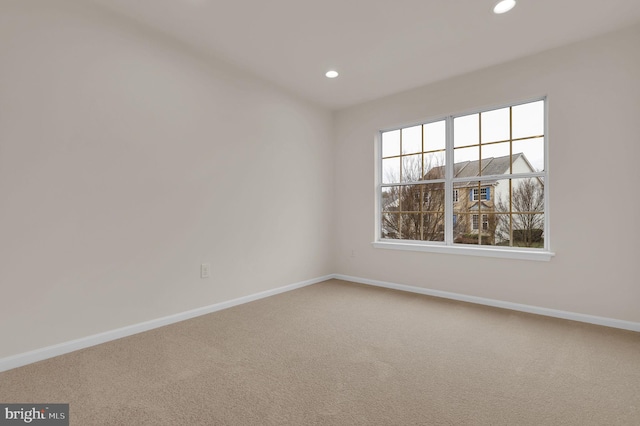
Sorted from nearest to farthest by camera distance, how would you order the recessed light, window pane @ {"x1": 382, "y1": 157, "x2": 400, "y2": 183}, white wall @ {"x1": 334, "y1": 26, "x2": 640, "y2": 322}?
1. the recessed light
2. white wall @ {"x1": 334, "y1": 26, "x2": 640, "y2": 322}
3. window pane @ {"x1": 382, "y1": 157, "x2": 400, "y2": 183}

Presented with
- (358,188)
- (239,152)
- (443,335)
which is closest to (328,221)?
(358,188)

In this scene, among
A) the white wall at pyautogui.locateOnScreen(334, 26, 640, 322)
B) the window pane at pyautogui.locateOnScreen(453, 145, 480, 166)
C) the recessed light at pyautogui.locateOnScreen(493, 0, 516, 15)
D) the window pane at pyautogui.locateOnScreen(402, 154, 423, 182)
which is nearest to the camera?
the recessed light at pyautogui.locateOnScreen(493, 0, 516, 15)

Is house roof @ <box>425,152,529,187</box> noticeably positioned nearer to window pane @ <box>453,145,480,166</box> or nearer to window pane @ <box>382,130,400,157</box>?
window pane @ <box>453,145,480,166</box>

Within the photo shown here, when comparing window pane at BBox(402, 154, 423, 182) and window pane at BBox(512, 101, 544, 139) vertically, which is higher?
window pane at BBox(512, 101, 544, 139)

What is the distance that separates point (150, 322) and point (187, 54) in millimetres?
2434

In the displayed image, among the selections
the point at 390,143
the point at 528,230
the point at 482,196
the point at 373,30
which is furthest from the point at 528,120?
the point at 373,30

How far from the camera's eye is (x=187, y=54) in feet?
9.53

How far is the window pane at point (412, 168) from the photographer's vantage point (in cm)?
395

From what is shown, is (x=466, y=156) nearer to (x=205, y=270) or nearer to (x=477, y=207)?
(x=477, y=207)

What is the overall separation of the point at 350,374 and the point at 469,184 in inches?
103

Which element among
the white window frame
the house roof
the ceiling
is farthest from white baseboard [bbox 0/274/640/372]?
the ceiling

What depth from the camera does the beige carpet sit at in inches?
60.0

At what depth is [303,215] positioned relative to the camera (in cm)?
413

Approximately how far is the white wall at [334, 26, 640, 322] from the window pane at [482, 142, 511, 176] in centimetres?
43
